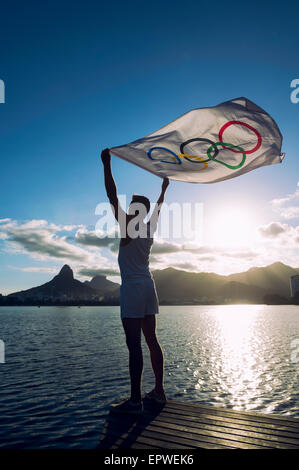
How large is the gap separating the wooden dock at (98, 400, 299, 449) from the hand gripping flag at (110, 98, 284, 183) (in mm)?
5225

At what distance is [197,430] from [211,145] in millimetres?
6082

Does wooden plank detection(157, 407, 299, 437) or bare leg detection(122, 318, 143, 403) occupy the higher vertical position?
bare leg detection(122, 318, 143, 403)

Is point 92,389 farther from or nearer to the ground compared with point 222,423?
nearer to the ground

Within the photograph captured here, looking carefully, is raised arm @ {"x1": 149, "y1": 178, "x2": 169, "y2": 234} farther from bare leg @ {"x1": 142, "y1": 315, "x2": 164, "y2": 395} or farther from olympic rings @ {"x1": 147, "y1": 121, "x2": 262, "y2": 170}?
bare leg @ {"x1": 142, "y1": 315, "x2": 164, "y2": 395}

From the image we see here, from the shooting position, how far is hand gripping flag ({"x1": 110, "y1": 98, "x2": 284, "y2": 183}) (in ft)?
23.2

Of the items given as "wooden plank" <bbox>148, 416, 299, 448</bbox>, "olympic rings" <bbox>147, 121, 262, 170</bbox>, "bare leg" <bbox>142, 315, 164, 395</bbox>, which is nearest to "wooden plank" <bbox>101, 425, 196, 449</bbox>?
"wooden plank" <bbox>148, 416, 299, 448</bbox>

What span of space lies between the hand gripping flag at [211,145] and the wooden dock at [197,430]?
5.22 m

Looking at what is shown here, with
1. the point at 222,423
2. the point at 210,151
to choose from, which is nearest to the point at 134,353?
the point at 222,423

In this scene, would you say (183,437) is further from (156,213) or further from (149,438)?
(156,213)

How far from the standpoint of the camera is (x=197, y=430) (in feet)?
17.5

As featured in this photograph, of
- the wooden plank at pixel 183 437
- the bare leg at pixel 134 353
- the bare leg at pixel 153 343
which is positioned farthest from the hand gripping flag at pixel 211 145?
the wooden plank at pixel 183 437

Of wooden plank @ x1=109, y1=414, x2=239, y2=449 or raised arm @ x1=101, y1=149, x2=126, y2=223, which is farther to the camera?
raised arm @ x1=101, y1=149, x2=126, y2=223
